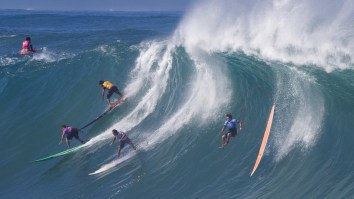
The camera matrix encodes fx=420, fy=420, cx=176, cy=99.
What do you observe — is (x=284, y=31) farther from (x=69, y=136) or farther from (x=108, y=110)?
(x=69, y=136)

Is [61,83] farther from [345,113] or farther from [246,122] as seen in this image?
Answer: [345,113]

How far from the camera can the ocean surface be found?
11.8 meters

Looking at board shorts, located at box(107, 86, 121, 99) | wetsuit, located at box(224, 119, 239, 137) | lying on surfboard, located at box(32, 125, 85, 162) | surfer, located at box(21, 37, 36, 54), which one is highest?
surfer, located at box(21, 37, 36, 54)

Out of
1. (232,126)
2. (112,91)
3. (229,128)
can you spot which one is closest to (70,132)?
(112,91)

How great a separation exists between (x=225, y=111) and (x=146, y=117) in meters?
3.00

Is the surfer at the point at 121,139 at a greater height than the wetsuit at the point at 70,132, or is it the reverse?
the wetsuit at the point at 70,132

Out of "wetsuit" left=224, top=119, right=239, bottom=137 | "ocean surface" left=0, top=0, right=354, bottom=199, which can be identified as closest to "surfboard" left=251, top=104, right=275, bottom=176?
"ocean surface" left=0, top=0, right=354, bottom=199

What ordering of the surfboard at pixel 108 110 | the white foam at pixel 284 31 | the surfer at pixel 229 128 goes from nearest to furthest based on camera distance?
the surfer at pixel 229 128, the surfboard at pixel 108 110, the white foam at pixel 284 31

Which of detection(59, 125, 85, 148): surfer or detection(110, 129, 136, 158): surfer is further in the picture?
detection(59, 125, 85, 148): surfer

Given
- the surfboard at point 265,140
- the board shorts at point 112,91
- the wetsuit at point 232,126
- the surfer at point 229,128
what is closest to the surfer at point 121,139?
the surfer at point 229,128

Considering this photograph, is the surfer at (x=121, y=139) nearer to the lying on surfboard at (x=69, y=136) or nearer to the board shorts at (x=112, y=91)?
the lying on surfboard at (x=69, y=136)

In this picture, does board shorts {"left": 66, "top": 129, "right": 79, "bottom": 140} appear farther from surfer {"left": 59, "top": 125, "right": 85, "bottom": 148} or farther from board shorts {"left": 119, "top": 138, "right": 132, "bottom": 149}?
board shorts {"left": 119, "top": 138, "right": 132, "bottom": 149}

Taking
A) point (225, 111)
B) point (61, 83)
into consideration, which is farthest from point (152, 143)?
point (61, 83)

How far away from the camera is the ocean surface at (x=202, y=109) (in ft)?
38.8
